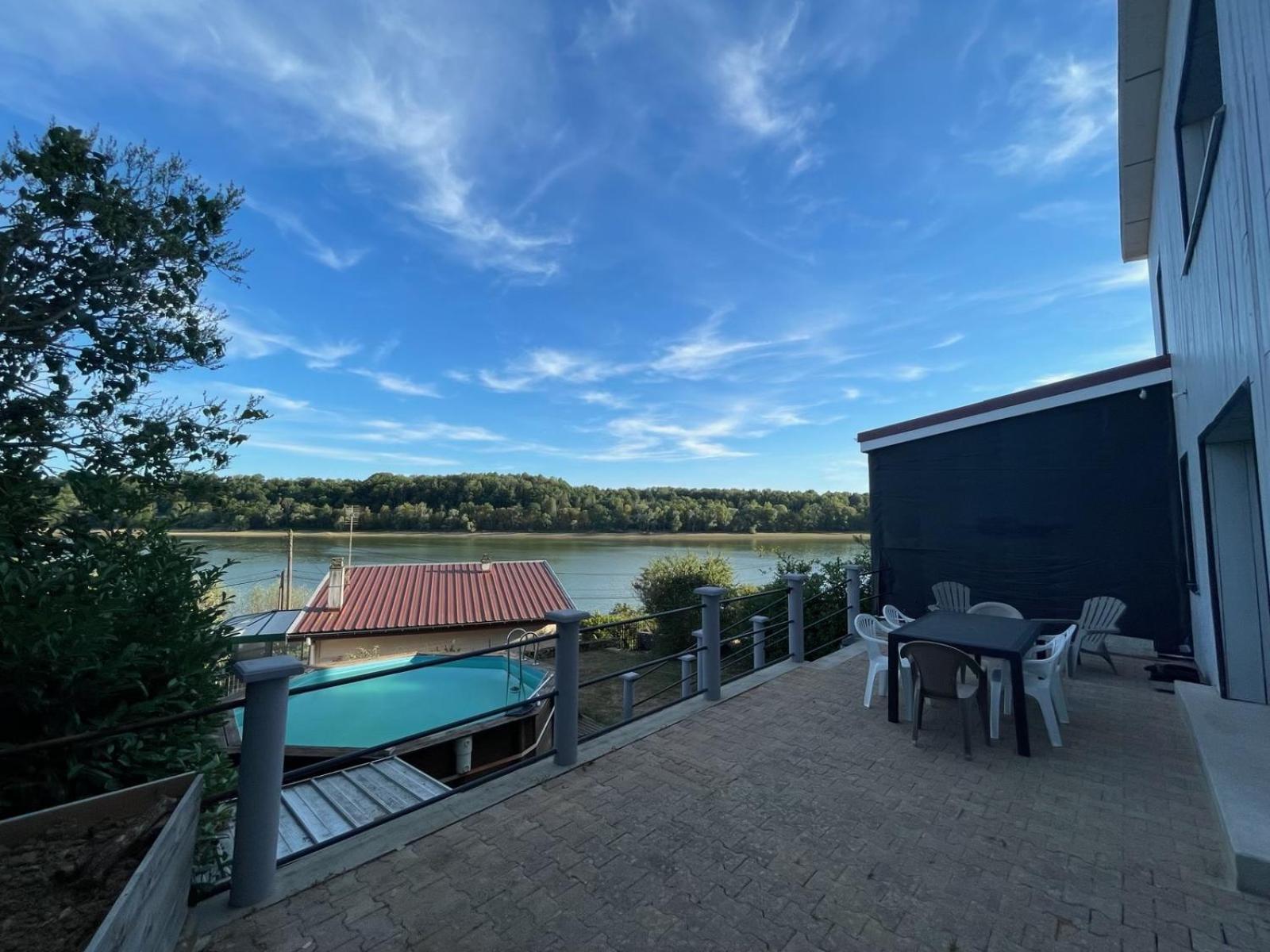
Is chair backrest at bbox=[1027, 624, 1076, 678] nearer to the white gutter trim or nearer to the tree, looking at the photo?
the white gutter trim

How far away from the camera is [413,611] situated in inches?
544

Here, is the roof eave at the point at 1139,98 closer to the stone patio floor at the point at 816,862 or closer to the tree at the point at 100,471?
the stone patio floor at the point at 816,862

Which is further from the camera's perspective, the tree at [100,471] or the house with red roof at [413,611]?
the house with red roof at [413,611]

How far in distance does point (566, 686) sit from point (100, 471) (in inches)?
90.8

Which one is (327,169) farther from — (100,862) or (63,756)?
(100,862)

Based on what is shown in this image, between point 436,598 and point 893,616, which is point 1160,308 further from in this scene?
point 436,598

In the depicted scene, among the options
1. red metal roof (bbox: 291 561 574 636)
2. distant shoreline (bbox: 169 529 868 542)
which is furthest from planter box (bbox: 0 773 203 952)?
distant shoreline (bbox: 169 529 868 542)

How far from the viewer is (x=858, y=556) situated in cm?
906

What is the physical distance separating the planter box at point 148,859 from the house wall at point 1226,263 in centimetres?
350

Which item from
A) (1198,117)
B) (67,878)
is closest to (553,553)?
(1198,117)

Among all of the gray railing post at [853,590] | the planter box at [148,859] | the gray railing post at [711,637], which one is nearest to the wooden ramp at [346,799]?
the planter box at [148,859]

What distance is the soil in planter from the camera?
3.90 feet

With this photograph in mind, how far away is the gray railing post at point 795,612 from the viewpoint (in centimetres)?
492

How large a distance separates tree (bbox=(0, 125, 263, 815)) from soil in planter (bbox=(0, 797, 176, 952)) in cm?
31
